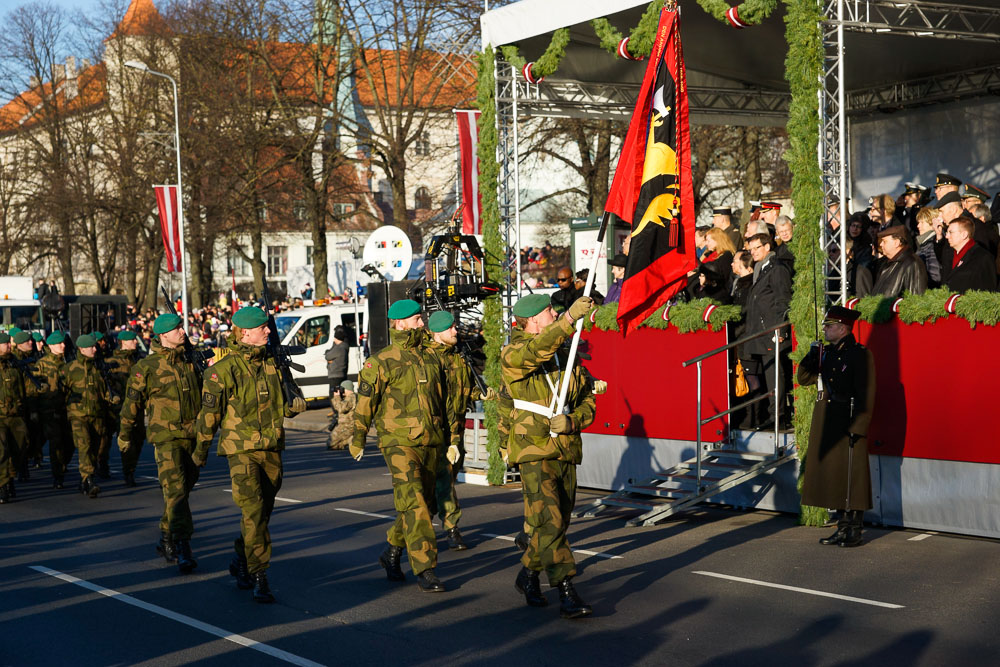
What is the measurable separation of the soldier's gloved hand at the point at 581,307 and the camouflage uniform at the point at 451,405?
6.43ft

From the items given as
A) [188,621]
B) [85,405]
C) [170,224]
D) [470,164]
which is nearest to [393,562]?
[188,621]

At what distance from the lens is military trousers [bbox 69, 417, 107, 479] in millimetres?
14719

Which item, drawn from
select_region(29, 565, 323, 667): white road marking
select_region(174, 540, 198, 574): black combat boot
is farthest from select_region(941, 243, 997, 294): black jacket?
select_region(174, 540, 198, 574): black combat boot

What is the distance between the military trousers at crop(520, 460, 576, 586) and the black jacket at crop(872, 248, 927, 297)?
4.54 metres

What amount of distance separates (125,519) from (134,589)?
390 cm

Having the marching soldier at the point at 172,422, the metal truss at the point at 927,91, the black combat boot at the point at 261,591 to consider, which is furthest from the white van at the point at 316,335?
the black combat boot at the point at 261,591

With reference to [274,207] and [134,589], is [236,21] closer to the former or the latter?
[274,207]

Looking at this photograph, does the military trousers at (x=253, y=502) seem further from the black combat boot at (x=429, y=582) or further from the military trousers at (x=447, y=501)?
the military trousers at (x=447, y=501)

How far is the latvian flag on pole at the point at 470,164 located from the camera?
48.5 ft

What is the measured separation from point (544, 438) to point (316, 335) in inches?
731

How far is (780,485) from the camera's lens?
38.2 ft

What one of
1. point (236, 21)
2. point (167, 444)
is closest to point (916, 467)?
point (167, 444)

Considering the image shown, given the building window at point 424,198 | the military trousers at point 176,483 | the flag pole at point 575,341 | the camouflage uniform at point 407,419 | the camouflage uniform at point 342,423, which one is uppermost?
the building window at point 424,198

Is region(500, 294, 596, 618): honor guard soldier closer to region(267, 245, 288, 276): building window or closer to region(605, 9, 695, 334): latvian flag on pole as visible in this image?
region(605, 9, 695, 334): latvian flag on pole
